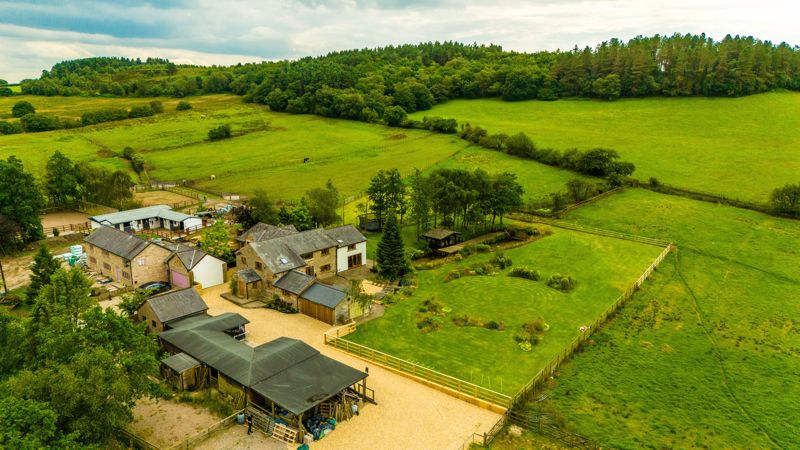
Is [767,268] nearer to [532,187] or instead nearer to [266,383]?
[532,187]

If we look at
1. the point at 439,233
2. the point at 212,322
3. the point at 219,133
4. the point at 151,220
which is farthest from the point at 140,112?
the point at 212,322

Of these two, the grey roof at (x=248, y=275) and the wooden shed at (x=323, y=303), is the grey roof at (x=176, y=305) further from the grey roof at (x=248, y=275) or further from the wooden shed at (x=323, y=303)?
the wooden shed at (x=323, y=303)

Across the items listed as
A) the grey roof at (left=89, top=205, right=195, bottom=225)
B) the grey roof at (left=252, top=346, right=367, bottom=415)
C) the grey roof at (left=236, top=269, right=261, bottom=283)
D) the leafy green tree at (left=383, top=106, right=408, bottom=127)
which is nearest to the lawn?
the grey roof at (left=252, top=346, right=367, bottom=415)

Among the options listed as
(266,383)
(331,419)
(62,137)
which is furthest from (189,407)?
(62,137)

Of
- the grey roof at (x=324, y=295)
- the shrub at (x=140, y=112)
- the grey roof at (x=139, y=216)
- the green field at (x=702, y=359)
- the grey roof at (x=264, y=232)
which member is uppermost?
the shrub at (x=140, y=112)

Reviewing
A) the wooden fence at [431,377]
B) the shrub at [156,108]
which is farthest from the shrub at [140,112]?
the wooden fence at [431,377]

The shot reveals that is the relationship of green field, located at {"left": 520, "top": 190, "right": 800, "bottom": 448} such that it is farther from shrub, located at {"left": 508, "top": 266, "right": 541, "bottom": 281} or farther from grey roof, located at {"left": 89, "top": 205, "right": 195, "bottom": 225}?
grey roof, located at {"left": 89, "top": 205, "right": 195, "bottom": 225}
